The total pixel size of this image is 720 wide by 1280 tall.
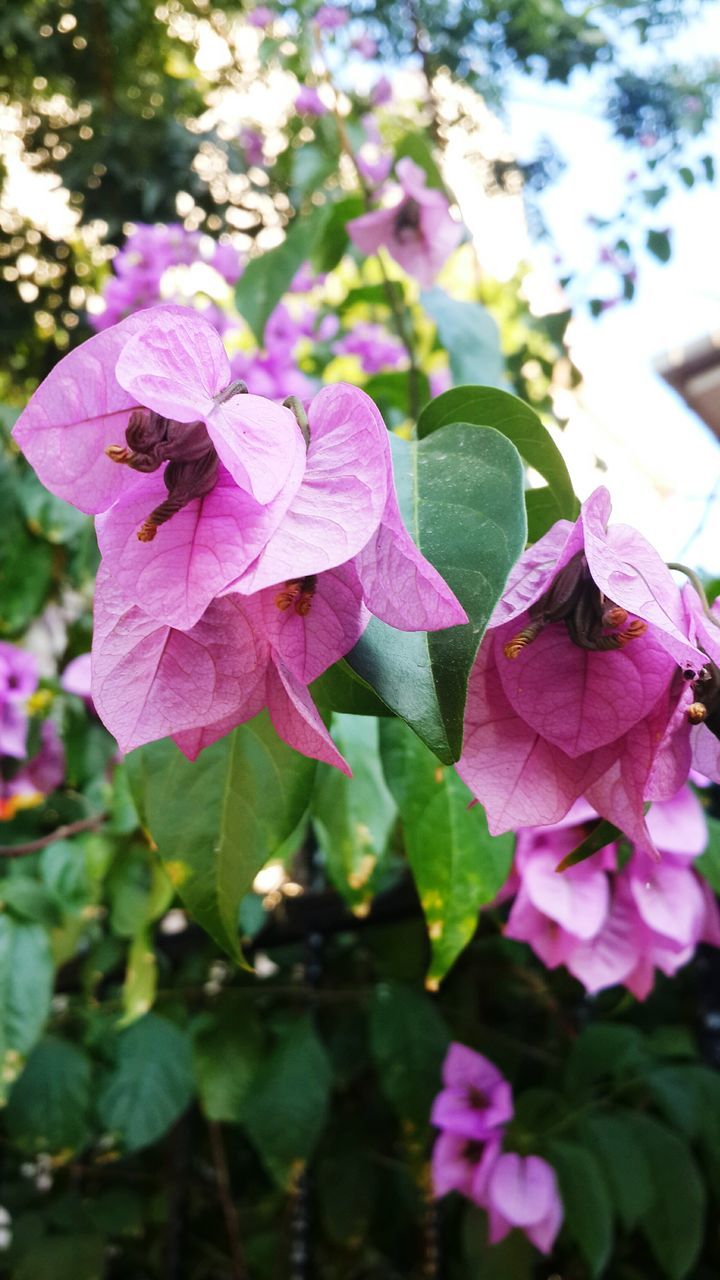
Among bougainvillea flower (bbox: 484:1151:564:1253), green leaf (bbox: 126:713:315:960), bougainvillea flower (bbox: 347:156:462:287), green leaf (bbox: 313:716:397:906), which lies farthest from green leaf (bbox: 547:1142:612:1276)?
bougainvillea flower (bbox: 347:156:462:287)

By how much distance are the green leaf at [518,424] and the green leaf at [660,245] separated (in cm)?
121

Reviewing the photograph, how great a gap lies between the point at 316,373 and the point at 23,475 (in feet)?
1.84

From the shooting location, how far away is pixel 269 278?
0.90 metres

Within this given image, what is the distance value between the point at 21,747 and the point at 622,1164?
58cm

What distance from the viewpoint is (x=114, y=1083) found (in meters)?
0.84

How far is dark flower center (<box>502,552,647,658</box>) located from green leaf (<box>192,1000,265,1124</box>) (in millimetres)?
659

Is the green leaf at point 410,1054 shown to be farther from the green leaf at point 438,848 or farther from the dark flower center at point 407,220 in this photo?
the dark flower center at point 407,220

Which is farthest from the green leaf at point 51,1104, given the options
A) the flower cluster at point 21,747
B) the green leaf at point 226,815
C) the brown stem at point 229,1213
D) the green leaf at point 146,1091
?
the green leaf at point 226,815

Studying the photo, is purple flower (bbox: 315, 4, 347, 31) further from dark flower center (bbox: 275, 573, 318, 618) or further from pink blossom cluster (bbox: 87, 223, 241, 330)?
dark flower center (bbox: 275, 573, 318, 618)

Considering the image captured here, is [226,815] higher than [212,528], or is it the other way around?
[212,528]

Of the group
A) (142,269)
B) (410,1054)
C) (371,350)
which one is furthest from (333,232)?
(410,1054)

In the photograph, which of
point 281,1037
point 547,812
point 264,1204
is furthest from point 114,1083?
point 547,812

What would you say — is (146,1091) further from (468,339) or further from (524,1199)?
(468,339)

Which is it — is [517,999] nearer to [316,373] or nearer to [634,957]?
[634,957]
